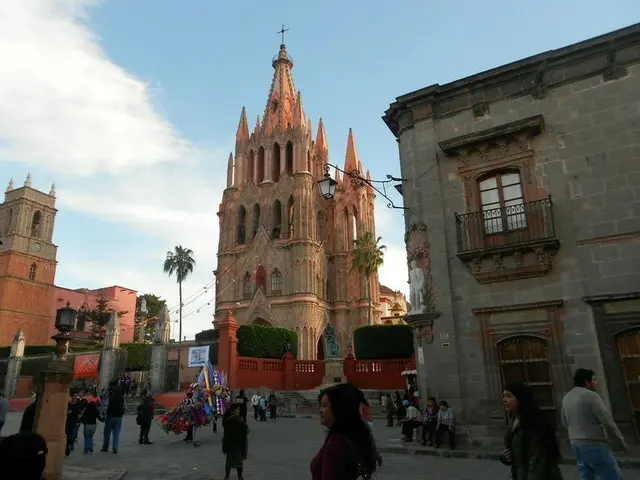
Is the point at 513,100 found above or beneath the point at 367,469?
above

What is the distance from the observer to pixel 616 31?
484 inches

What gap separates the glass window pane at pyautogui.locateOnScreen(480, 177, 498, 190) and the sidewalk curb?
674cm

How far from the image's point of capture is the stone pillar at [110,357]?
35.2 meters

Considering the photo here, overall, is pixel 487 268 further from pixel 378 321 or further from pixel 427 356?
pixel 378 321

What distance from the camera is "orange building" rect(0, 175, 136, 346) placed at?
54500 millimetres

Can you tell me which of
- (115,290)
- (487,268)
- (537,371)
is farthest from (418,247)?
(115,290)

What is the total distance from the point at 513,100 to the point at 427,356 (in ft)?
24.1

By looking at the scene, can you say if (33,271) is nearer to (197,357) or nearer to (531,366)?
(197,357)

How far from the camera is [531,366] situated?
11891 mm

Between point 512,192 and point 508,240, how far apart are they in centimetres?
140

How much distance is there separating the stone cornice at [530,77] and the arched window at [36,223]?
56.7 m

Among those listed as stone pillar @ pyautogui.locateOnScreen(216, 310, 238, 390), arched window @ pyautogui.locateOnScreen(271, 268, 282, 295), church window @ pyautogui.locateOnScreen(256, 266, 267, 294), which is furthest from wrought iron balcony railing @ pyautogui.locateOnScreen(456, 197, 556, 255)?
church window @ pyautogui.locateOnScreen(256, 266, 267, 294)

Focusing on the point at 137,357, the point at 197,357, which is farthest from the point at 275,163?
the point at 197,357

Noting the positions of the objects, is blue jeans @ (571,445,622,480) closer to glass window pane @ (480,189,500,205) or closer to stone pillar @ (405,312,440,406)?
stone pillar @ (405,312,440,406)
